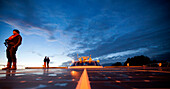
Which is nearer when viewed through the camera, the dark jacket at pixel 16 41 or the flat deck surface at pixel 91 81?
the flat deck surface at pixel 91 81

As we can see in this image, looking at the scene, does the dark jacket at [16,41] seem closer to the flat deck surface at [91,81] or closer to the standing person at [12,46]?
the standing person at [12,46]

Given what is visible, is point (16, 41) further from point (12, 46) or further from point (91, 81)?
point (91, 81)

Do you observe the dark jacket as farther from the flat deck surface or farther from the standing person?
the flat deck surface

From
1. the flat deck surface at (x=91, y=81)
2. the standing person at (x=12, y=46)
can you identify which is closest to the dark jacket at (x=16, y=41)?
the standing person at (x=12, y=46)

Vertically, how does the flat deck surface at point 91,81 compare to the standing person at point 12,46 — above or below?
below

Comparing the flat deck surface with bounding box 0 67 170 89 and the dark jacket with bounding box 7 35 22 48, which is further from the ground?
the dark jacket with bounding box 7 35 22 48

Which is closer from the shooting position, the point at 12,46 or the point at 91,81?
the point at 91,81

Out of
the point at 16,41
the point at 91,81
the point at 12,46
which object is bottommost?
the point at 91,81

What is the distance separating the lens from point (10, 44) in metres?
17.7

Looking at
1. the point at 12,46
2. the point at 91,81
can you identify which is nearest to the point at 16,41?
the point at 12,46

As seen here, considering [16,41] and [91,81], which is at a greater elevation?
[16,41]

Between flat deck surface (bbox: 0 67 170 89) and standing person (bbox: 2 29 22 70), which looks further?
standing person (bbox: 2 29 22 70)

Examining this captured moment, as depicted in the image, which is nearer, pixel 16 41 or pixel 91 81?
pixel 91 81

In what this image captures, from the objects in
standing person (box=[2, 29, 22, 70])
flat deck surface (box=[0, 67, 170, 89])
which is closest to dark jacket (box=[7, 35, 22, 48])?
standing person (box=[2, 29, 22, 70])
